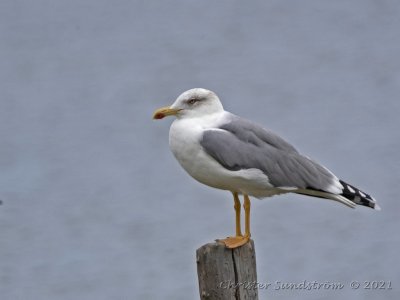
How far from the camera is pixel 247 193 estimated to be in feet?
16.8

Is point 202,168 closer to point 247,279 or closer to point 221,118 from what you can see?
point 221,118

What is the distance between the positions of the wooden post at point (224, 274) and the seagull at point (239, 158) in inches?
16.2

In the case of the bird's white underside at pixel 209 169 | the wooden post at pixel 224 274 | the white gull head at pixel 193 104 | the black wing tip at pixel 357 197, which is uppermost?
the white gull head at pixel 193 104

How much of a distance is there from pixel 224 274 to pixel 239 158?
2.48 ft

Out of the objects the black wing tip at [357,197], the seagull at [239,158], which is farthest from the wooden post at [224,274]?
the black wing tip at [357,197]

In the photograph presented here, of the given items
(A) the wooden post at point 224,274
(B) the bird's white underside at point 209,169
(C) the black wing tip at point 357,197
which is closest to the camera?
(A) the wooden post at point 224,274

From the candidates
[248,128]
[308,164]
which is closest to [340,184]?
[308,164]

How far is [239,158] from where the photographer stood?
16.3ft

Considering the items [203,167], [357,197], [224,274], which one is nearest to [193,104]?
[203,167]

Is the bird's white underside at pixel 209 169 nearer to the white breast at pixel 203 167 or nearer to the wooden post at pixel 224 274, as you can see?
the white breast at pixel 203 167

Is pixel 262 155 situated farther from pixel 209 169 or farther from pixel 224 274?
pixel 224 274

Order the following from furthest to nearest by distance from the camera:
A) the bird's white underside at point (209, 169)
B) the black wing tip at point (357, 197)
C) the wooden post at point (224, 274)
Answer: the black wing tip at point (357, 197) → the bird's white underside at point (209, 169) → the wooden post at point (224, 274)

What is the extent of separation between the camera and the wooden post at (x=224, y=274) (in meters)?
4.39

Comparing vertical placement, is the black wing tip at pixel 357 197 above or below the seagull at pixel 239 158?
below
